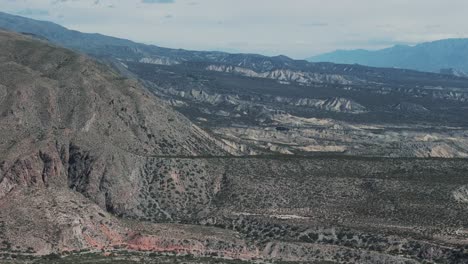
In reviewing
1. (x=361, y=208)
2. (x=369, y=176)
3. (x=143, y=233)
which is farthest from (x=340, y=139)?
(x=143, y=233)

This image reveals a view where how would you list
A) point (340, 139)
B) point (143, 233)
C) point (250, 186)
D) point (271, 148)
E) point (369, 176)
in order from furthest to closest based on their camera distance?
point (340, 139) < point (271, 148) < point (369, 176) < point (250, 186) < point (143, 233)

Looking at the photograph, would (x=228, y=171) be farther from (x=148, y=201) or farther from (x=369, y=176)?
(x=369, y=176)

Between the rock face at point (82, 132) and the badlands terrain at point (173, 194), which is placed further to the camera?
the rock face at point (82, 132)

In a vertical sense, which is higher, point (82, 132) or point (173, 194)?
point (82, 132)

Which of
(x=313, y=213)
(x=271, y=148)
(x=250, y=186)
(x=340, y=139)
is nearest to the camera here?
(x=313, y=213)

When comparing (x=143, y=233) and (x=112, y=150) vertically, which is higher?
(x=112, y=150)

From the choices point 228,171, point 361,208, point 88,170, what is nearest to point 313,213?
point 361,208

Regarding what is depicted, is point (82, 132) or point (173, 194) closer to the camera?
point (173, 194)

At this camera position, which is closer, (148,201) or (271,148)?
(148,201)

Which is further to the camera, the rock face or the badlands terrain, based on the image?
the rock face

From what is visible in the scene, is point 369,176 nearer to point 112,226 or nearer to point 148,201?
point 148,201
